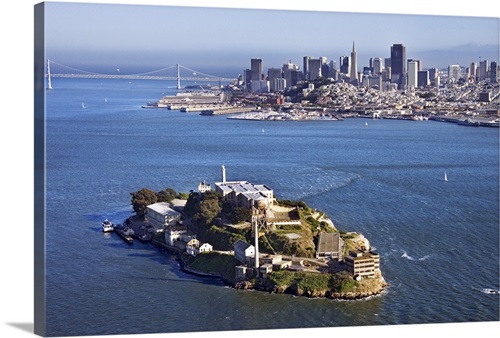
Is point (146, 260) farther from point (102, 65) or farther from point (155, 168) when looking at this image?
point (155, 168)

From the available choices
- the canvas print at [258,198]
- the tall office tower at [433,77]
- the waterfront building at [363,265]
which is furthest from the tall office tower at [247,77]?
the waterfront building at [363,265]

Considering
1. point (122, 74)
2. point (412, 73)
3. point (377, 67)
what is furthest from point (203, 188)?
point (412, 73)

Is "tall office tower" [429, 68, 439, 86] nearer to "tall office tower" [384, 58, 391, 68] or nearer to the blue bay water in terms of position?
the blue bay water

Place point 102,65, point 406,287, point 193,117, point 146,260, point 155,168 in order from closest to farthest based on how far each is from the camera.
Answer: point 406,287 → point 146,260 → point 102,65 → point 155,168 → point 193,117

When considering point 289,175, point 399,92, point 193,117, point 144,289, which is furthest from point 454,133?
point 144,289

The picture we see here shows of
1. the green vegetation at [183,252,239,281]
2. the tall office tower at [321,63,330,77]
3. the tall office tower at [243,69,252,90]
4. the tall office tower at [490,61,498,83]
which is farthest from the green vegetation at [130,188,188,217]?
the tall office tower at [490,61,498,83]

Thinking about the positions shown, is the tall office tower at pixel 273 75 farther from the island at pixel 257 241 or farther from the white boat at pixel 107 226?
the white boat at pixel 107 226
